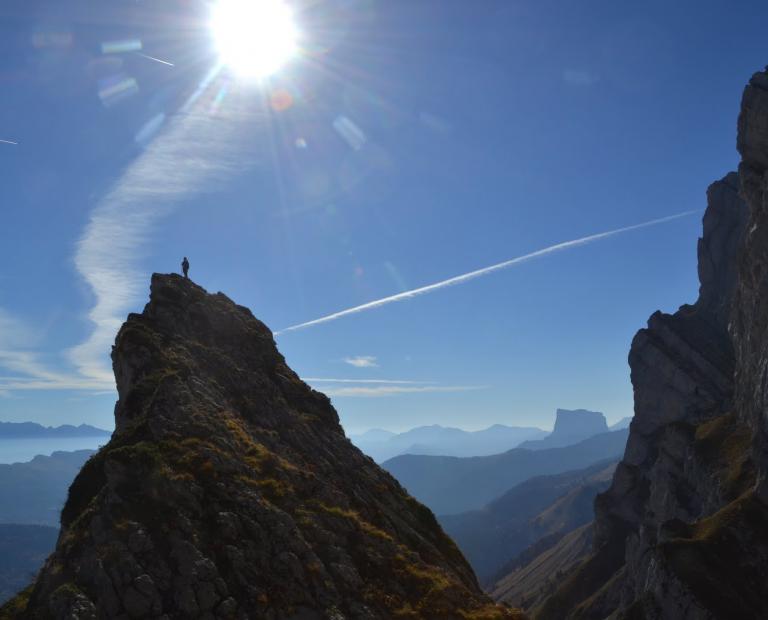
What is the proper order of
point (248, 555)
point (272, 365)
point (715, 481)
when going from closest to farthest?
1. point (248, 555)
2. point (272, 365)
3. point (715, 481)

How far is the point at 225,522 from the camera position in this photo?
2970cm

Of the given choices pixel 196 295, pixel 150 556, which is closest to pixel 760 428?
pixel 196 295

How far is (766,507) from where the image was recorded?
145m

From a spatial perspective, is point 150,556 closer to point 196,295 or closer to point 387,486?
point 387,486

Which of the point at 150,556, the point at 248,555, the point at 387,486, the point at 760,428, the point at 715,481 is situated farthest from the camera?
the point at 715,481

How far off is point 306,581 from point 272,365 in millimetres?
35643

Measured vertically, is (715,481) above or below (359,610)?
below

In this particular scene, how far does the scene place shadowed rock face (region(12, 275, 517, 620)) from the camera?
84.2 ft

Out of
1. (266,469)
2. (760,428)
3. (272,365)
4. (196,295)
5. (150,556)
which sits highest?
(196,295)

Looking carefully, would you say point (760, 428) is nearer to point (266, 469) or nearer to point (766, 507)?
point (766, 507)

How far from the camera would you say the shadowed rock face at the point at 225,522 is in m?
25.7

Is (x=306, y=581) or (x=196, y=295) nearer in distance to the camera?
(x=306, y=581)

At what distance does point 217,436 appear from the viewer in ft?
124

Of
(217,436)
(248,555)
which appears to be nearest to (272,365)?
(217,436)
